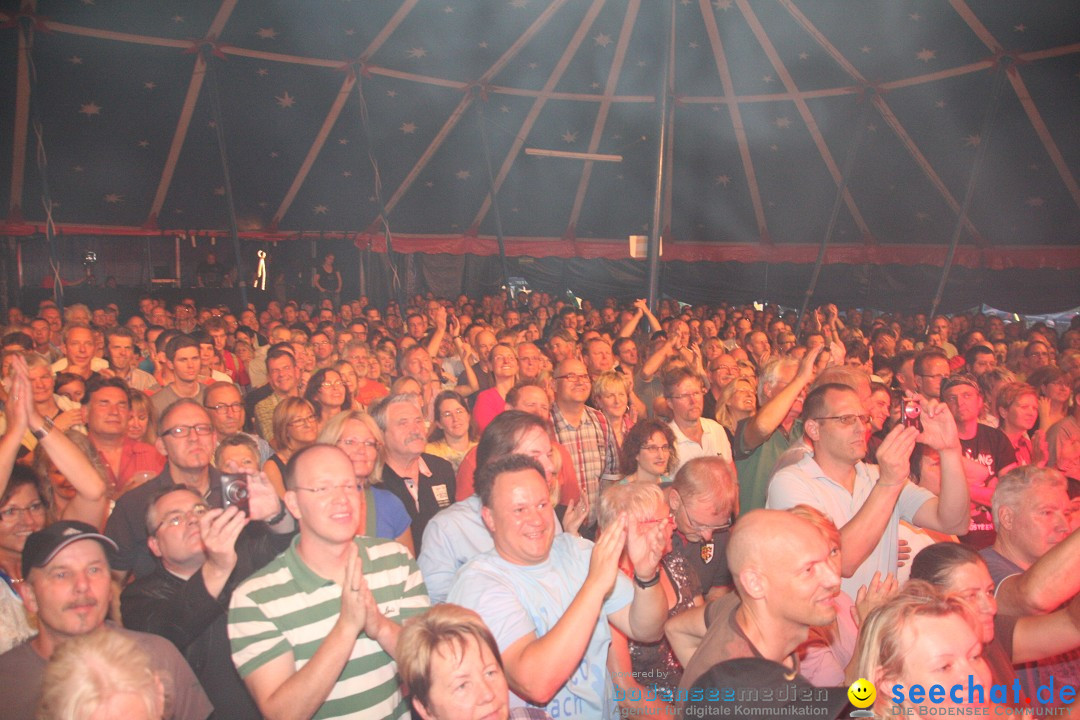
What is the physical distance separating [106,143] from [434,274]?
810 cm

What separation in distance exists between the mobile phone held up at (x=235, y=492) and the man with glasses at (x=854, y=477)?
1.96 meters

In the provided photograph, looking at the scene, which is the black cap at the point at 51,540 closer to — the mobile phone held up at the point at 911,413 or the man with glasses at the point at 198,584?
the man with glasses at the point at 198,584

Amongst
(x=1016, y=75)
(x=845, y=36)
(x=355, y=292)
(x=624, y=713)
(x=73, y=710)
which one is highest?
(x=845, y=36)

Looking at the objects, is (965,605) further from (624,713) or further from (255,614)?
(255,614)

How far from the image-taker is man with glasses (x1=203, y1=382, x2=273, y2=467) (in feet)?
14.5

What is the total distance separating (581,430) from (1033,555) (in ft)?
8.04

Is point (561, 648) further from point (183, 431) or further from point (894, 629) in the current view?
point (183, 431)

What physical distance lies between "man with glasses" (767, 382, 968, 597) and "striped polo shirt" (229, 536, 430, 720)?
5.21ft

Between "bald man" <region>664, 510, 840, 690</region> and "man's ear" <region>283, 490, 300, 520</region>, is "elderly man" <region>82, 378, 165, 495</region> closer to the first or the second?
"man's ear" <region>283, 490, 300, 520</region>

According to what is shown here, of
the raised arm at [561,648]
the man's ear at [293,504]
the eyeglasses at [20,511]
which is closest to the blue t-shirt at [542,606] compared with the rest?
the raised arm at [561,648]

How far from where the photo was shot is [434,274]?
20859mm

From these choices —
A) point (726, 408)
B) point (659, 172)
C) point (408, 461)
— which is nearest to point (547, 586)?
point (408, 461)

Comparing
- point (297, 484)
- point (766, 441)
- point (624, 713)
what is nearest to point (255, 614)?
point (297, 484)

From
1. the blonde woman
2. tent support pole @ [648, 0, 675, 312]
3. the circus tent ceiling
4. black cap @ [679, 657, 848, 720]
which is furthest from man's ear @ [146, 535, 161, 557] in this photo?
the circus tent ceiling
